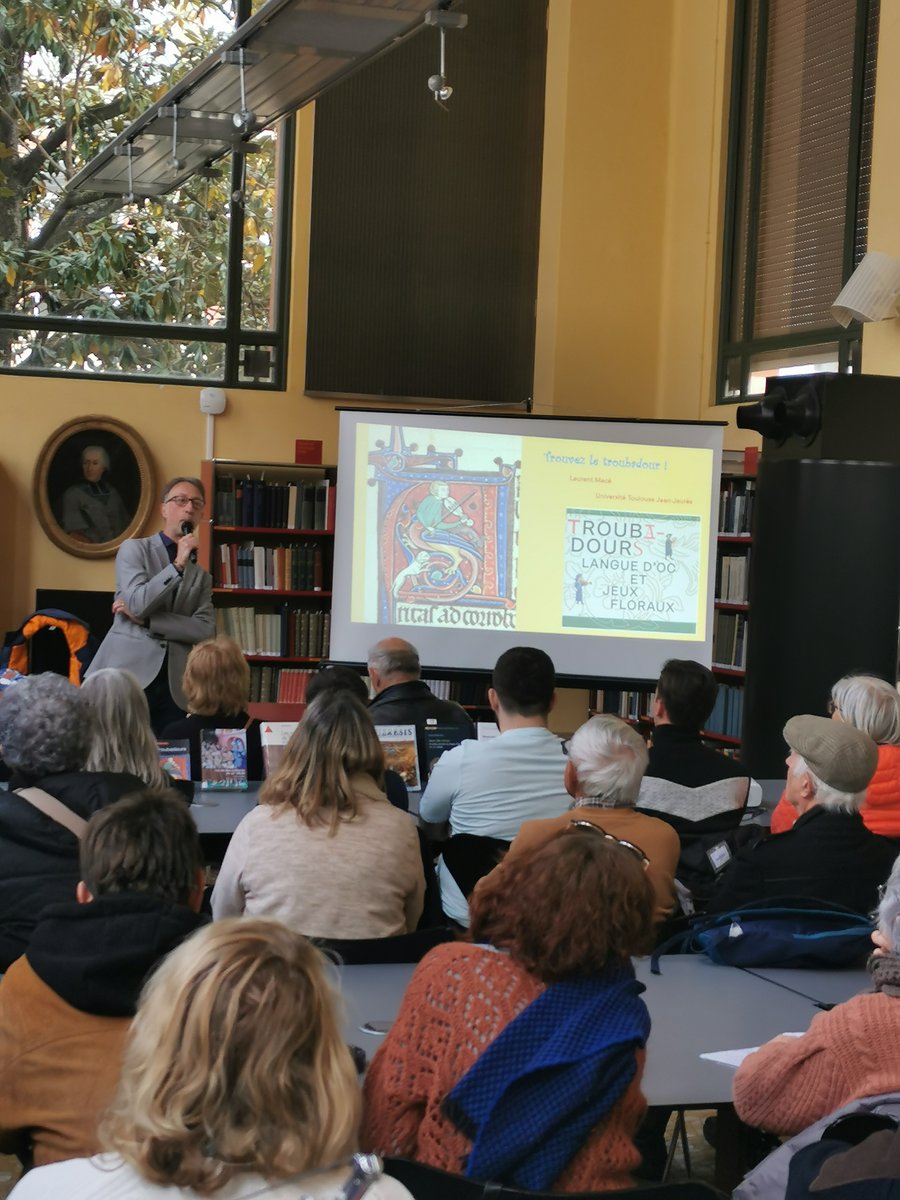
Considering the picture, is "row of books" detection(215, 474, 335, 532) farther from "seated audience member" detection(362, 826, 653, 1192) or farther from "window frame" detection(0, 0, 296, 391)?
"seated audience member" detection(362, 826, 653, 1192)

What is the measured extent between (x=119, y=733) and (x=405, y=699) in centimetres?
161

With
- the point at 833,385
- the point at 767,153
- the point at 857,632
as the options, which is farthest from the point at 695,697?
the point at 767,153

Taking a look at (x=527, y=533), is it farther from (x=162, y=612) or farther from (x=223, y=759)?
(x=223, y=759)

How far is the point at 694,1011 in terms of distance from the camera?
102 inches

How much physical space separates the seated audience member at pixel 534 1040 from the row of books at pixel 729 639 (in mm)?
6224

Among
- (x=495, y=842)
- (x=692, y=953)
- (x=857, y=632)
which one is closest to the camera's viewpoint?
(x=692, y=953)

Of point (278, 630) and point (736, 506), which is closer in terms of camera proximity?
point (736, 506)

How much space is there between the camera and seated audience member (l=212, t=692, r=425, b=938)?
9.53 ft

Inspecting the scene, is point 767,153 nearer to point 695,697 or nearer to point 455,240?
point 455,240

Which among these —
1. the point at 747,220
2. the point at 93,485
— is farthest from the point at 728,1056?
the point at 747,220

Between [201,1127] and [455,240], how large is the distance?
8.15 meters

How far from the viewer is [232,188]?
8.87 metres

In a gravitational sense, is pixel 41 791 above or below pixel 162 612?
below

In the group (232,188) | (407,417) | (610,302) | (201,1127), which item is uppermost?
(232,188)
